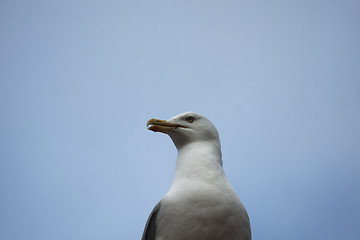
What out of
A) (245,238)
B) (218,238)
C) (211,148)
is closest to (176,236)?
(218,238)

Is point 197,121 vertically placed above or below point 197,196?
above

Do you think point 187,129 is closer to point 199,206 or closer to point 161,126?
point 161,126

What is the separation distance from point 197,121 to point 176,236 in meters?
0.71

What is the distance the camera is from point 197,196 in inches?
66.6

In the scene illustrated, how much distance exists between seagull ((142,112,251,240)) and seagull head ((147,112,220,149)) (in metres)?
0.04

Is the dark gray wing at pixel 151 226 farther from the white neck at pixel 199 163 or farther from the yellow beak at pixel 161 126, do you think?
the yellow beak at pixel 161 126

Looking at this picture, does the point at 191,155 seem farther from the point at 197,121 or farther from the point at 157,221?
the point at 157,221

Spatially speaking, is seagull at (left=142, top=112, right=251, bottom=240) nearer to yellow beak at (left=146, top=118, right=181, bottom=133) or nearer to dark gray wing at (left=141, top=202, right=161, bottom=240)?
dark gray wing at (left=141, top=202, right=161, bottom=240)

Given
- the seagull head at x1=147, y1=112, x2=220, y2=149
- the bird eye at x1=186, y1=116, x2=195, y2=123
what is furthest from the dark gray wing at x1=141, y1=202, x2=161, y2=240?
the bird eye at x1=186, y1=116, x2=195, y2=123

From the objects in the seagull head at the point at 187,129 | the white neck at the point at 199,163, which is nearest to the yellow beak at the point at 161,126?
the seagull head at the point at 187,129

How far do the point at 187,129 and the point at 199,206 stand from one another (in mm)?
528

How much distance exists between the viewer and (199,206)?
1665 millimetres

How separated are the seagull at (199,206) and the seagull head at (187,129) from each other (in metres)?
0.04

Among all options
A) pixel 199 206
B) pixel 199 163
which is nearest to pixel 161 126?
pixel 199 163
